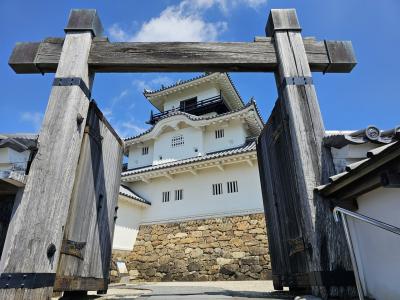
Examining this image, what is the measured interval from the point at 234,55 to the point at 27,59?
2.73 meters

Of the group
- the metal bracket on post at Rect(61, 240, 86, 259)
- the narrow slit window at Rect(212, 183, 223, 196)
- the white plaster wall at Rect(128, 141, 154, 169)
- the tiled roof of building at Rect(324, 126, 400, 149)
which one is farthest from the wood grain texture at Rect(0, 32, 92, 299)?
the white plaster wall at Rect(128, 141, 154, 169)

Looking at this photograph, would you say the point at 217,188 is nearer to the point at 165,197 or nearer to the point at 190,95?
the point at 165,197

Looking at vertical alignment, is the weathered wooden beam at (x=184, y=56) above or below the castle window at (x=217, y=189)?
below

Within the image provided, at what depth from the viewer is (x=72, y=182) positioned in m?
2.92

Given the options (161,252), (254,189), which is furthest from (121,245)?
(254,189)

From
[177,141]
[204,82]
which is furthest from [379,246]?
[204,82]

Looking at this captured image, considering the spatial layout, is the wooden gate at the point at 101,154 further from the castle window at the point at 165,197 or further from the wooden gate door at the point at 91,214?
the castle window at the point at 165,197

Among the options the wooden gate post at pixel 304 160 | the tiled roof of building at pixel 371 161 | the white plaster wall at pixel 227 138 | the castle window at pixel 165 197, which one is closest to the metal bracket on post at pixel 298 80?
Result: the wooden gate post at pixel 304 160

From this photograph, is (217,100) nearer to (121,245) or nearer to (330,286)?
(121,245)

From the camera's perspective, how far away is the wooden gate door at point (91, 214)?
301 centimetres

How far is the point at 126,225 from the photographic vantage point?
13945 millimetres

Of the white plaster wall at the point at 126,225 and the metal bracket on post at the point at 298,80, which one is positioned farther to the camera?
the white plaster wall at the point at 126,225

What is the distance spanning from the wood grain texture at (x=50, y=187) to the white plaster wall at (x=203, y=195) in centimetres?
1093

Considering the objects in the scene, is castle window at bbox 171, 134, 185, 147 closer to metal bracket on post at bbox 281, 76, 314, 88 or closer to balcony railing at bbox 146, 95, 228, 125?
balcony railing at bbox 146, 95, 228, 125
